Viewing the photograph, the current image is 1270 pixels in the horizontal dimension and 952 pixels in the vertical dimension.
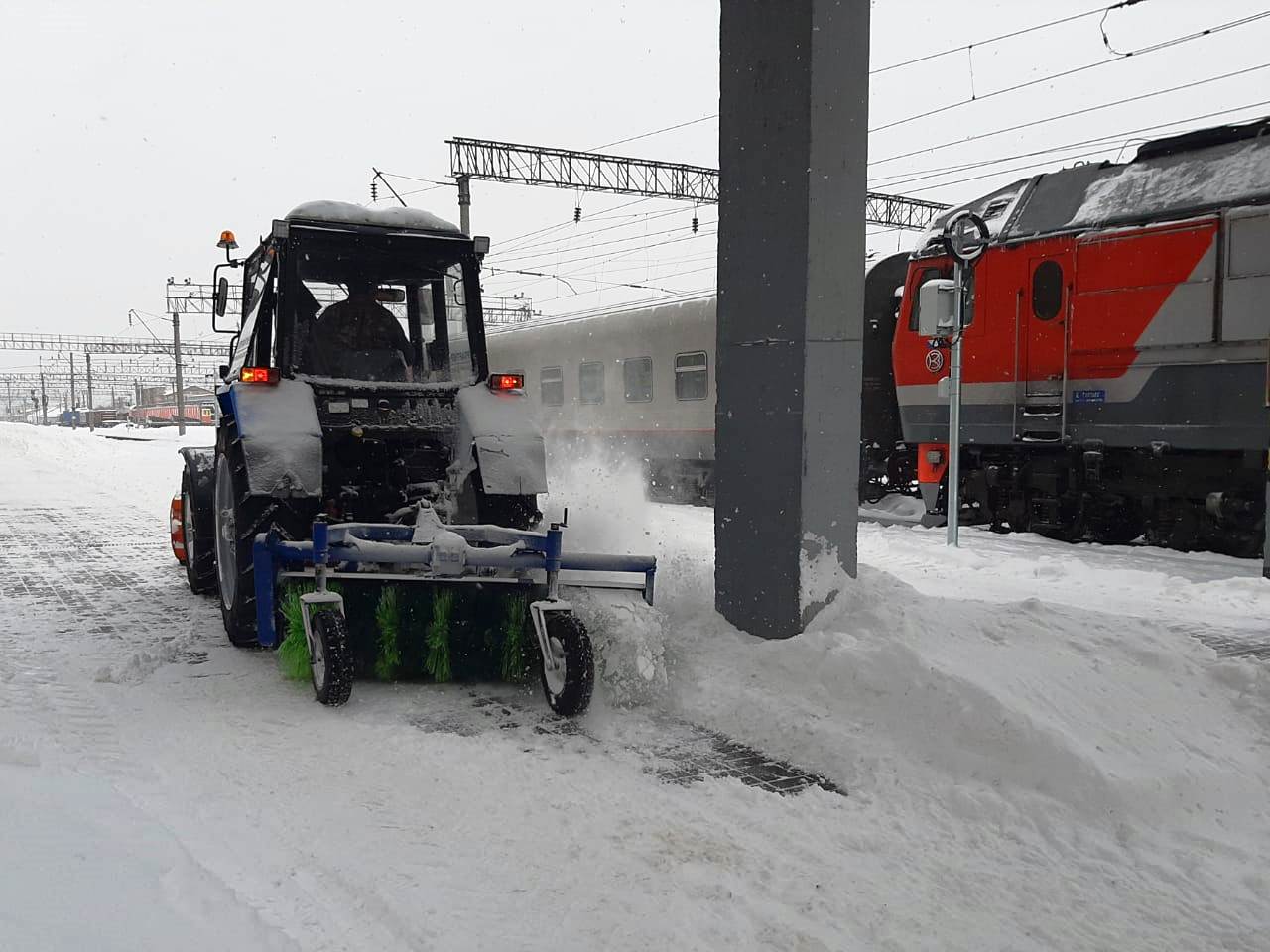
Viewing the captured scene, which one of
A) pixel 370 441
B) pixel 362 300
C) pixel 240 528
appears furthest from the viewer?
pixel 362 300

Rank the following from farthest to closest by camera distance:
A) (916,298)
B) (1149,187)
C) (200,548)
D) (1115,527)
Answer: (916,298) < (1115,527) < (1149,187) < (200,548)

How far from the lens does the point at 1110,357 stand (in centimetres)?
924

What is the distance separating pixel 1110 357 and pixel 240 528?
783cm

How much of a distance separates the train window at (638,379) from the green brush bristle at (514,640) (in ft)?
34.8

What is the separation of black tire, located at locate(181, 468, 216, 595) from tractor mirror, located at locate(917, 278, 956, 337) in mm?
6528

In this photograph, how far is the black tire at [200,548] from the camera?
23.7 feet

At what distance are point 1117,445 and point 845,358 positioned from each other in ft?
16.9

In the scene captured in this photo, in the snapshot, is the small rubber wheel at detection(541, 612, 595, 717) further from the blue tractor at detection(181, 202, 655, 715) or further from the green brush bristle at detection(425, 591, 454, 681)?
the green brush bristle at detection(425, 591, 454, 681)

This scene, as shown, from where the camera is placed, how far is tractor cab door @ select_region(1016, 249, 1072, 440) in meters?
9.66

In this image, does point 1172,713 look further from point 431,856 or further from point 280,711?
point 280,711

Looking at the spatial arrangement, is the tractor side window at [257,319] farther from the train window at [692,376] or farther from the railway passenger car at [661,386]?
the train window at [692,376]

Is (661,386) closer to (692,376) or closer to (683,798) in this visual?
(692,376)

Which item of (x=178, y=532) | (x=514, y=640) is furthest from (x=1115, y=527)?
(x=178, y=532)

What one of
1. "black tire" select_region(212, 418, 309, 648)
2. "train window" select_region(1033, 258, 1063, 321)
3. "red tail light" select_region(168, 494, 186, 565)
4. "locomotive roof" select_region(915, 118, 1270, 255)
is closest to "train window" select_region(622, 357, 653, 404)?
"locomotive roof" select_region(915, 118, 1270, 255)
